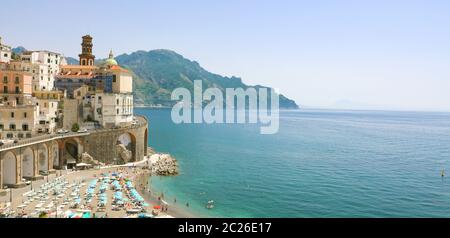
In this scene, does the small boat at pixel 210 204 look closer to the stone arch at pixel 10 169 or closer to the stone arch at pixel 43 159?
the stone arch at pixel 10 169

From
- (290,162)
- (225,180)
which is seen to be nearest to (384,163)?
(290,162)

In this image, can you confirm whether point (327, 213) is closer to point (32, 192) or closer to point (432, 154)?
point (32, 192)

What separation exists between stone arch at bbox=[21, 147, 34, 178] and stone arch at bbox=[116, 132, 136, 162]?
18675 millimetres

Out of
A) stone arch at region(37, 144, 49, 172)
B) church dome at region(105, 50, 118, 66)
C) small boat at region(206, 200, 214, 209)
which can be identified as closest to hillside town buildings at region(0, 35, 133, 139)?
church dome at region(105, 50, 118, 66)

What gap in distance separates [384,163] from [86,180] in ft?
211

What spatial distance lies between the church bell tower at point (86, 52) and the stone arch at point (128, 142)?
2938 cm

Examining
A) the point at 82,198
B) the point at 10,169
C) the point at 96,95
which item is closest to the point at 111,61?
the point at 96,95

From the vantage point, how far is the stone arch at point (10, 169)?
186 feet

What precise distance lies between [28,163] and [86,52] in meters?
48.4

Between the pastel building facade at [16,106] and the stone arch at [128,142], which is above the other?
the pastel building facade at [16,106]

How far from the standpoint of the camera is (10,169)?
56.8 metres

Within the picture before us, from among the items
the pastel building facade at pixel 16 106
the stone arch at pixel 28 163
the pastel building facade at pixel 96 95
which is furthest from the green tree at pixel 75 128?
the stone arch at pixel 28 163

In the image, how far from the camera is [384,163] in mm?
93562

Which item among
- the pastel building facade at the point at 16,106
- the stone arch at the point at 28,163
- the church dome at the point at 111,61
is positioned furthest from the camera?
the church dome at the point at 111,61
